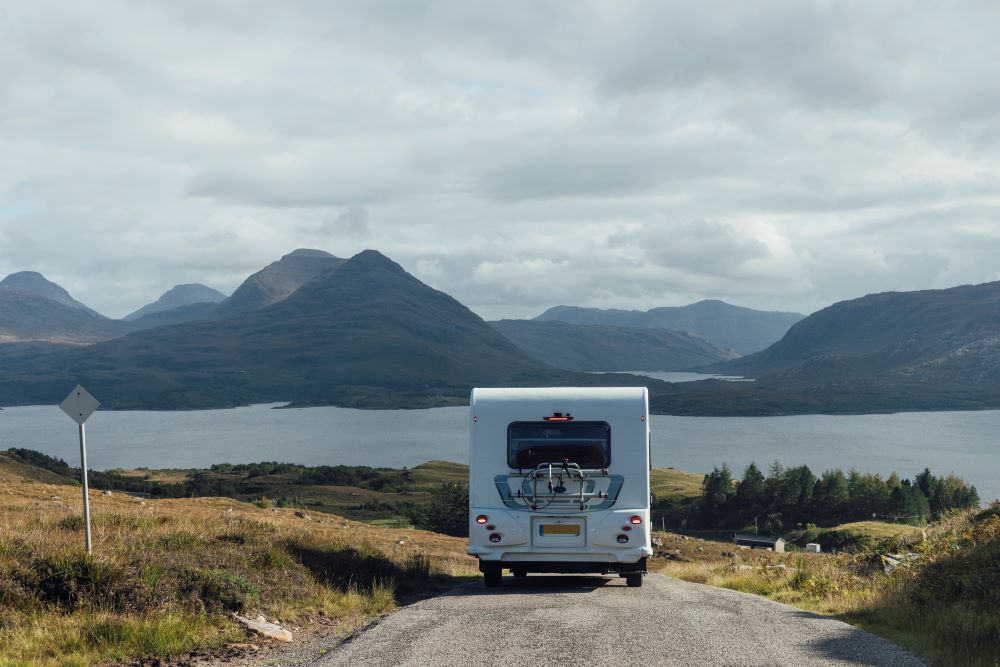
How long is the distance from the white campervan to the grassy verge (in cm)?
300

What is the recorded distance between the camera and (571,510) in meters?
16.5

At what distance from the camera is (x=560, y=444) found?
16750 millimetres

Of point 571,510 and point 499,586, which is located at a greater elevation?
point 571,510

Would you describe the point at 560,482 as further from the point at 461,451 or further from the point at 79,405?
the point at 461,451

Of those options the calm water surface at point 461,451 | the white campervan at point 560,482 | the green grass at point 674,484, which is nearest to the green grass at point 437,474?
the calm water surface at point 461,451

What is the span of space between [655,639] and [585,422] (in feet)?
21.5

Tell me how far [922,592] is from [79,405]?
1256 centimetres

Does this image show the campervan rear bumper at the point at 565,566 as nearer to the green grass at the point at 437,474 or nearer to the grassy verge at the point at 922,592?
the grassy verge at the point at 922,592

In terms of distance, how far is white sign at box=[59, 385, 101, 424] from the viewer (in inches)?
564

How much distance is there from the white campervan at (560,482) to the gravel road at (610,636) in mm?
1787

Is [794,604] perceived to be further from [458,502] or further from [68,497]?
[458,502]

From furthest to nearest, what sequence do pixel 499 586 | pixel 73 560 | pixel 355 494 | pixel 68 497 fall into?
pixel 355 494, pixel 68 497, pixel 499 586, pixel 73 560

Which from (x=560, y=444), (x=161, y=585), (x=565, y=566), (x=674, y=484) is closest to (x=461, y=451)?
(x=674, y=484)

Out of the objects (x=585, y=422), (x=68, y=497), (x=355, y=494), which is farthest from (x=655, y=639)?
(x=355, y=494)
